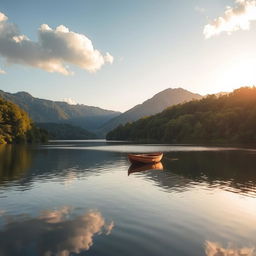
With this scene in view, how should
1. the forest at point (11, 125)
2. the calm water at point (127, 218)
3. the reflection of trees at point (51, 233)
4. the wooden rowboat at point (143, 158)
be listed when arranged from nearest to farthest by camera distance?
1. the reflection of trees at point (51, 233)
2. the calm water at point (127, 218)
3. the wooden rowboat at point (143, 158)
4. the forest at point (11, 125)

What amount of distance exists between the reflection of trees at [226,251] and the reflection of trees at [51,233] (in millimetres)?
6488

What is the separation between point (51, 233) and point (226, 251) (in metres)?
10.9

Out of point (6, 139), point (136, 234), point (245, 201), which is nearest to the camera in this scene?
point (136, 234)

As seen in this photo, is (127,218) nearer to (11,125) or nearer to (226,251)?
(226,251)

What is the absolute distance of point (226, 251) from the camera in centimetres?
1596

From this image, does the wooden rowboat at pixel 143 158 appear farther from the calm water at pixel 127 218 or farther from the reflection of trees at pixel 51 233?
the reflection of trees at pixel 51 233

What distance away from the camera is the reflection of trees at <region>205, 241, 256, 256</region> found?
1553cm

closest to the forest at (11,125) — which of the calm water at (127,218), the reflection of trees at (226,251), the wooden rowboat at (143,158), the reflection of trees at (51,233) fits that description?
the wooden rowboat at (143,158)

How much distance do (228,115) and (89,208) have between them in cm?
18395

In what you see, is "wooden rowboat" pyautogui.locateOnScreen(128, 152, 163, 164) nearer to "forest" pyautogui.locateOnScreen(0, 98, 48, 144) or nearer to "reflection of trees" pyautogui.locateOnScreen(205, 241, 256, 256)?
"reflection of trees" pyautogui.locateOnScreen(205, 241, 256, 256)

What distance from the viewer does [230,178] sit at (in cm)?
4475

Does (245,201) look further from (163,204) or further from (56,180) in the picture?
(56,180)

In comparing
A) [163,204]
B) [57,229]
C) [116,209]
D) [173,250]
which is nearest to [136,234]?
[173,250]

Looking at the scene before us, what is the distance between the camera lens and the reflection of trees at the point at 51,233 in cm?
1574
